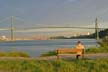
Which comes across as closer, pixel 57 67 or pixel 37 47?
pixel 57 67

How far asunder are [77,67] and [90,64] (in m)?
0.84

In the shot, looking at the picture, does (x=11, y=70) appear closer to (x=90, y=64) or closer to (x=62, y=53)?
(x=90, y=64)

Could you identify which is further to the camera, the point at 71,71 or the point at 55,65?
the point at 55,65

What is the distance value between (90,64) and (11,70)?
3457 mm

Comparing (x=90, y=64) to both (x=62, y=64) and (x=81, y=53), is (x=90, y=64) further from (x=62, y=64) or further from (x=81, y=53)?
(x=81, y=53)

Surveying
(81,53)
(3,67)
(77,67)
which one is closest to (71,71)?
(77,67)

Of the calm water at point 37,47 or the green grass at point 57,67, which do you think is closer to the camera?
the green grass at point 57,67

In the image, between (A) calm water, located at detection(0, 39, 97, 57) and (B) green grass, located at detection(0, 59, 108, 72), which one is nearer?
(B) green grass, located at detection(0, 59, 108, 72)

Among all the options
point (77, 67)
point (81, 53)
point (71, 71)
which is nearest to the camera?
point (71, 71)

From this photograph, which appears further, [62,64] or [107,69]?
[62,64]

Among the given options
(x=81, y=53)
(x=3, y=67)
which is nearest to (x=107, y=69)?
(x=3, y=67)

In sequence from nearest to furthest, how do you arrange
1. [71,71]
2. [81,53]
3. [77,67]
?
1. [71,71]
2. [77,67]
3. [81,53]

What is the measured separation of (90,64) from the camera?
621 inches

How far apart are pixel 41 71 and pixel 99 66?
8.40 ft
